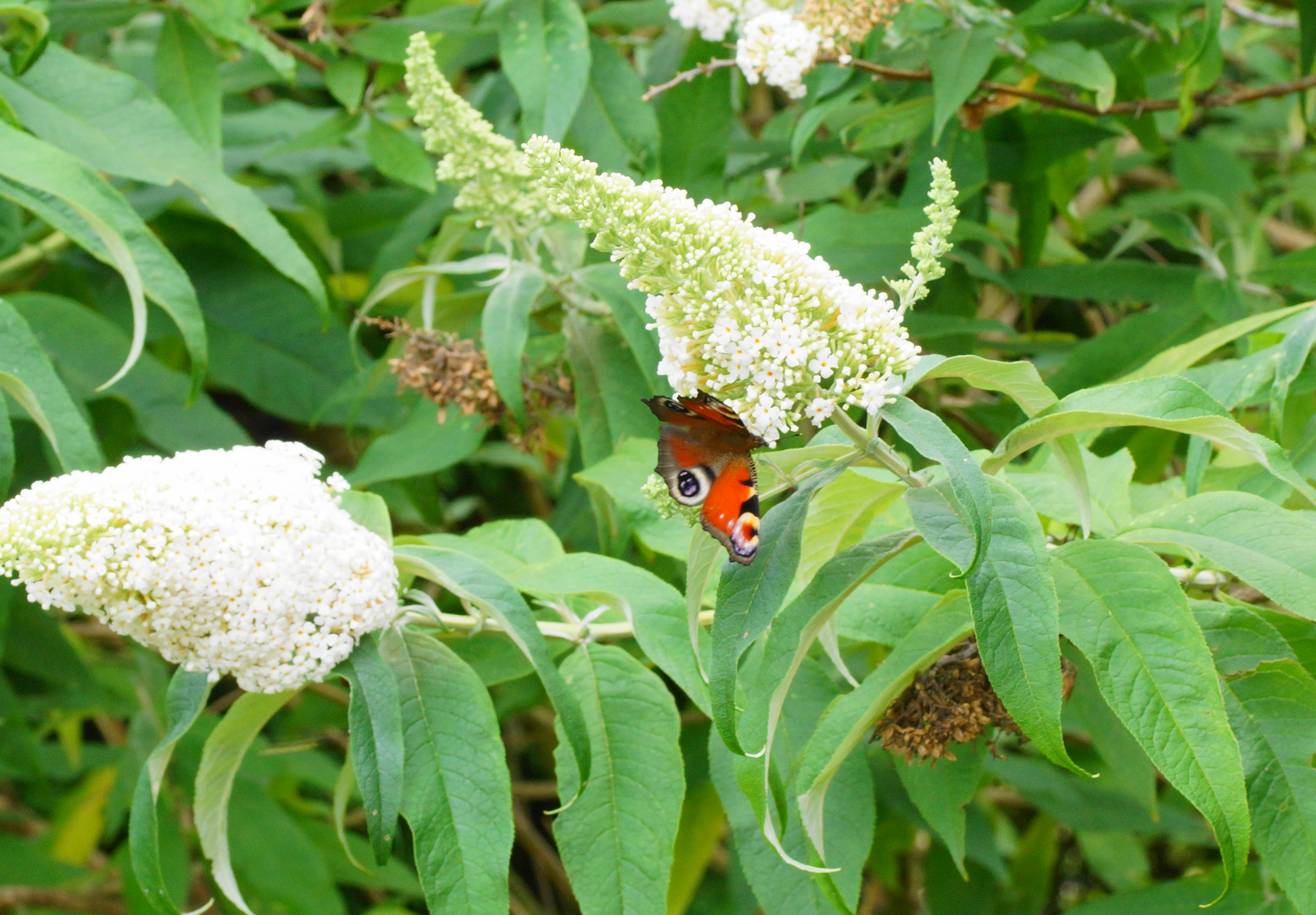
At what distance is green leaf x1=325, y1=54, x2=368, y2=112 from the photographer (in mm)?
1966

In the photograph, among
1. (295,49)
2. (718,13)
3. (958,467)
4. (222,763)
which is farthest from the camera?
(295,49)

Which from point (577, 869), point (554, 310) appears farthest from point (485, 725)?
point (554, 310)

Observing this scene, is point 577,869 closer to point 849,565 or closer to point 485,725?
point 485,725

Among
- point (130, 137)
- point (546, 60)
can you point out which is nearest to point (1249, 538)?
point (546, 60)

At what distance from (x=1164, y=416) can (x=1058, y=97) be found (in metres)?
1.10

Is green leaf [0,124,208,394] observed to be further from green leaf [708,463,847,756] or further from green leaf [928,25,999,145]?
green leaf [928,25,999,145]

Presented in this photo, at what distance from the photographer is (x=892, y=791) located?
80.3 inches

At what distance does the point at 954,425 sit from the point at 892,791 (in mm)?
678

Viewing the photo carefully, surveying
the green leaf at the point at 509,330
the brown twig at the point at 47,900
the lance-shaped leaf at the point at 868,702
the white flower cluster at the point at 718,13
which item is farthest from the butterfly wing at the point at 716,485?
the brown twig at the point at 47,900

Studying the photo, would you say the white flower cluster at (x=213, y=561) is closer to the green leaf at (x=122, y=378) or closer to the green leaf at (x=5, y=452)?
the green leaf at (x=5, y=452)

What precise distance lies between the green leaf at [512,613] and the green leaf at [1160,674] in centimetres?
44

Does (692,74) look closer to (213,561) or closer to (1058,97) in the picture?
(1058,97)

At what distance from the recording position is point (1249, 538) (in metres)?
1.03

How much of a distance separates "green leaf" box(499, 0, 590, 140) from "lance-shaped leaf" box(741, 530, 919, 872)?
2.80ft
